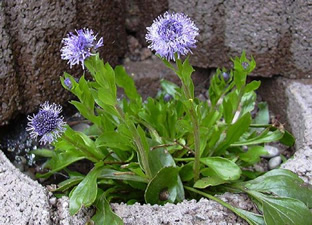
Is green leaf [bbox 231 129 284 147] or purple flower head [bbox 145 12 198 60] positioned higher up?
purple flower head [bbox 145 12 198 60]

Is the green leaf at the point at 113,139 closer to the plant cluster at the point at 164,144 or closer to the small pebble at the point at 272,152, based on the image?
the plant cluster at the point at 164,144

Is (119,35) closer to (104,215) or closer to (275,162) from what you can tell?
(275,162)

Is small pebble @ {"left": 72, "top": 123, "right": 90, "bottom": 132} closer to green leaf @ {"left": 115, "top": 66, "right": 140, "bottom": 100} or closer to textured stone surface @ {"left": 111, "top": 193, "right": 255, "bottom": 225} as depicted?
green leaf @ {"left": 115, "top": 66, "right": 140, "bottom": 100}

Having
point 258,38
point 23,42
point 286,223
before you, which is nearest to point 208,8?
point 258,38

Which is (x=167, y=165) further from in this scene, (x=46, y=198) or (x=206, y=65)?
(x=206, y=65)

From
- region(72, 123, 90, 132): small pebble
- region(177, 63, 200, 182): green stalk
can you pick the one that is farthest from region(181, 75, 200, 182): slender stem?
region(72, 123, 90, 132): small pebble
